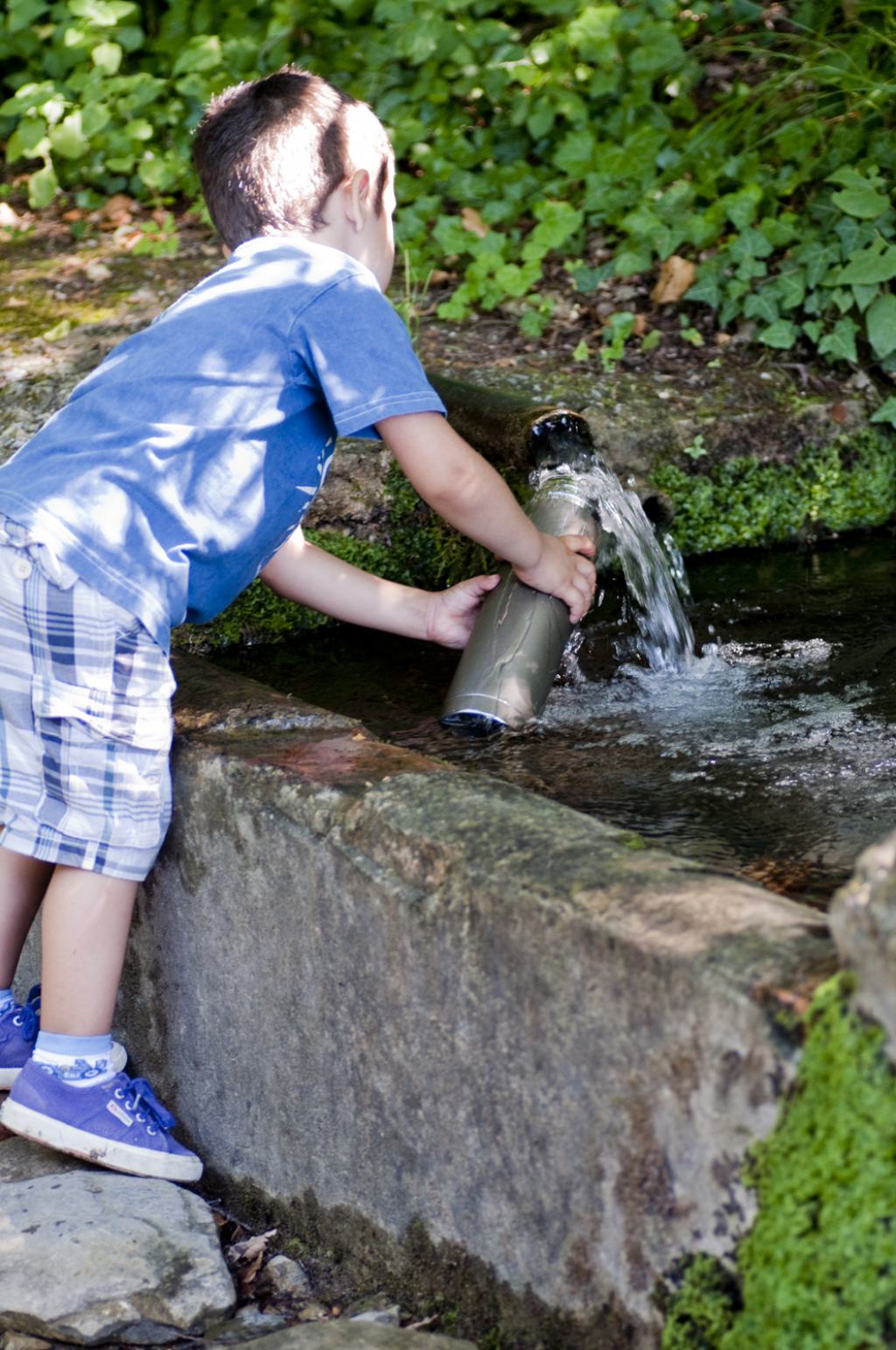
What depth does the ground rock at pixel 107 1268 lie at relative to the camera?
5.82 feet

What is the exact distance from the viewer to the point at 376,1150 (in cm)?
178

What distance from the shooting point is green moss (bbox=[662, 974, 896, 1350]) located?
4.06 feet

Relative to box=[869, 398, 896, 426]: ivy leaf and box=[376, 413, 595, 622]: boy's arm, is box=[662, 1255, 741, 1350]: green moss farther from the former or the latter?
box=[869, 398, 896, 426]: ivy leaf

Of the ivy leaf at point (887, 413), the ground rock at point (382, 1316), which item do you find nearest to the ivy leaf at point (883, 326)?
the ivy leaf at point (887, 413)

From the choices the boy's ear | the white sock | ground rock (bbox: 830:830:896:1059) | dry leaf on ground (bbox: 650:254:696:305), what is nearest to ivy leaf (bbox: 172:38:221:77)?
dry leaf on ground (bbox: 650:254:696:305)

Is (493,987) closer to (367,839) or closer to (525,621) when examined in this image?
(367,839)

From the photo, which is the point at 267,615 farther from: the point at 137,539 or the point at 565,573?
the point at 137,539

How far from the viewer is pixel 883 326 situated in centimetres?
422

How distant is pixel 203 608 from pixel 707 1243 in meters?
1.15

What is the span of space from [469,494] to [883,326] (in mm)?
2616

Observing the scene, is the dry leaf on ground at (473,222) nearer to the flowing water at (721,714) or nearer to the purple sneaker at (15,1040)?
the flowing water at (721,714)

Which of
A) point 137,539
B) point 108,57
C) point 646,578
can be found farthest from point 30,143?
point 137,539

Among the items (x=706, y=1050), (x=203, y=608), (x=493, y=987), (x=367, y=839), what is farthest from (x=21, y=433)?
(x=706, y=1050)

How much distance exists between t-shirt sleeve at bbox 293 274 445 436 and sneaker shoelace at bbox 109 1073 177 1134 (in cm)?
97
